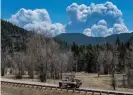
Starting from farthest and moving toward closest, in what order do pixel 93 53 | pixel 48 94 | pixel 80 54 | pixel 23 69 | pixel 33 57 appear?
pixel 80 54
pixel 93 53
pixel 23 69
pixel 33 57
pixel 48 94

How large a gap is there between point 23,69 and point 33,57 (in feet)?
61.3

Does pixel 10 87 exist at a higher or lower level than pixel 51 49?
lower

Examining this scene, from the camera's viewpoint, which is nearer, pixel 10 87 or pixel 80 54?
pixel 10 87

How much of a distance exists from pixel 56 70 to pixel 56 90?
47.7 meters

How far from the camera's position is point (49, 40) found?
315 feet

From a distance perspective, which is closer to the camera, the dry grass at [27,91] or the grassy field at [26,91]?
the dry grass at [27,91]

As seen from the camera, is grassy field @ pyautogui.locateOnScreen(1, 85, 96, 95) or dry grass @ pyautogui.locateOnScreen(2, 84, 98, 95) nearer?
dry grass @ pyautogui.locateOnScreen(2, 84, 98, 95)

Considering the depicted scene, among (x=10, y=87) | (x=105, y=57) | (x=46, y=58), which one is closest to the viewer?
(x=10, y=87)

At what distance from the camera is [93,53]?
162250 millimetres

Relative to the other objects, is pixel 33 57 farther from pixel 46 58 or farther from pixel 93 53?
pixel 93 53

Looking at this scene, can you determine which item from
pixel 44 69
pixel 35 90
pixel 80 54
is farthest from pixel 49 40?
pixel 80 54

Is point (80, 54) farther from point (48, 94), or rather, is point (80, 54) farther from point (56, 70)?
point (48, 94)

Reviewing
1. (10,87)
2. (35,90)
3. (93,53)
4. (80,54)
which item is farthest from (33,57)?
(80,54)

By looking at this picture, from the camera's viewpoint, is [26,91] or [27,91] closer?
[27,91]
